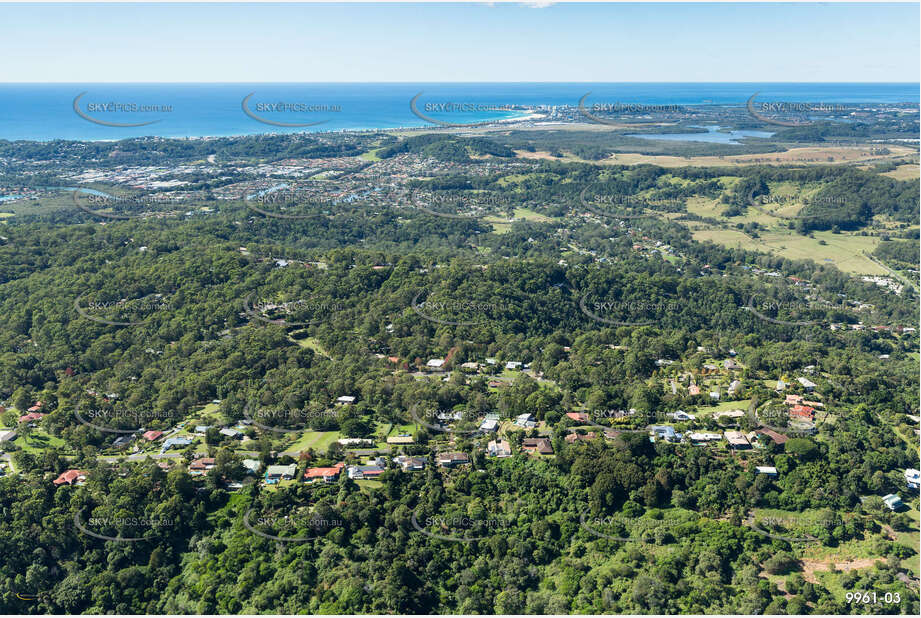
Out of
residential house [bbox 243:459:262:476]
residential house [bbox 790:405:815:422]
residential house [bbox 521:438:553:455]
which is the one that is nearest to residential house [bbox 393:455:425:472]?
residential house [bbox 521:438:553:455]

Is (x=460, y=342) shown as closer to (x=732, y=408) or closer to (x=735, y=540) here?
(x=732, y=408)

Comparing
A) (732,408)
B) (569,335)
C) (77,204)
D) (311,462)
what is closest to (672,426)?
(732,408)

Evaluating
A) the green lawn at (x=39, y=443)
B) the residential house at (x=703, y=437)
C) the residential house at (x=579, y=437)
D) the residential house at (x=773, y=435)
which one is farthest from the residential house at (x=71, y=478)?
the residential house at (x=773, y=435)

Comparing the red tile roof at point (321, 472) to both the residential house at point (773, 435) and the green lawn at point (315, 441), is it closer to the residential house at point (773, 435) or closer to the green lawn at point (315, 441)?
the green lawn at point (315, 441)

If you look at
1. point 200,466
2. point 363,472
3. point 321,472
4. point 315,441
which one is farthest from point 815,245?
point 200,466

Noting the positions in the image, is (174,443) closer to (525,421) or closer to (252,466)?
(252,466)
